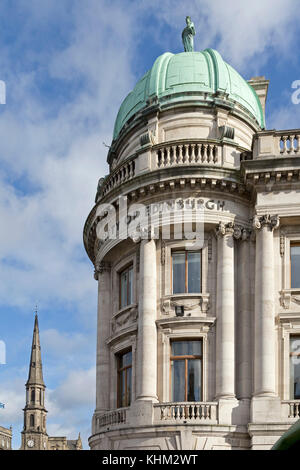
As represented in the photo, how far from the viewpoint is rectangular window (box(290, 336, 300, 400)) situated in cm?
2784

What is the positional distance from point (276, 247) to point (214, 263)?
2.57 meters

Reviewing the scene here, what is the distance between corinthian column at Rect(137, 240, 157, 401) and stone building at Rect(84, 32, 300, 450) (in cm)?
4

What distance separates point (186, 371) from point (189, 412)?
1.85 meters

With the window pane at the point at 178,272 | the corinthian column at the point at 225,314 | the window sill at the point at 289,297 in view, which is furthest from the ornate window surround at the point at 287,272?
the window pane at the point at 178,272

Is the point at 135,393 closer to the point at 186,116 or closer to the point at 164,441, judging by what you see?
the point at 164,441

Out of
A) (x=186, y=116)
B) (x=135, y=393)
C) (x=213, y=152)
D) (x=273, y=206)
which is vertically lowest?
(x=135, y=393)

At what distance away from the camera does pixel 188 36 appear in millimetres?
39219

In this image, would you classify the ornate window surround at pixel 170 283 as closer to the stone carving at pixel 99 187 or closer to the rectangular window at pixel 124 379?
the rectangular window at pixel 124 379

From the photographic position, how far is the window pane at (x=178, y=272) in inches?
1189

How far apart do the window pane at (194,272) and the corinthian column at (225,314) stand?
105 centimetres

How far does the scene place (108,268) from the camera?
33.9m
